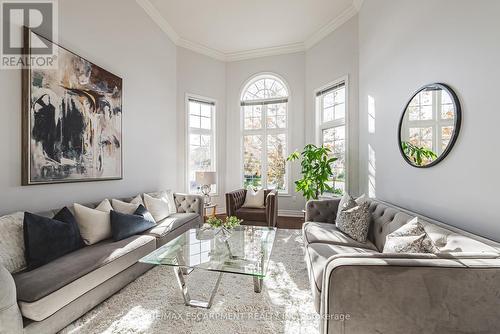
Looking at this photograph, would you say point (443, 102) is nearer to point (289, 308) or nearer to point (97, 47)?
point (289, 308)

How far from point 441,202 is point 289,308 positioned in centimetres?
163

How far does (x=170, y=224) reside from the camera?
10.3 ft

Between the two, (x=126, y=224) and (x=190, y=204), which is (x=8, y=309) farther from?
(x=190, y=204)

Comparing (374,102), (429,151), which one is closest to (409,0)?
(374,102)

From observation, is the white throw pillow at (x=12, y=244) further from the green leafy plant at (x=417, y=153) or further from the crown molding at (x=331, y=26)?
the crown molding at (x=331, y=26)

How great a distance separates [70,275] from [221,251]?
1207 mm

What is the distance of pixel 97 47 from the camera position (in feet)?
9.96

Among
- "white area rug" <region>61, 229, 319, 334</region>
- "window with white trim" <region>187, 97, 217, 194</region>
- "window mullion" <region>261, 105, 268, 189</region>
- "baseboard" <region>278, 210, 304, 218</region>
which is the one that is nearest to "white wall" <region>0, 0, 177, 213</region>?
"window with white trim" <region>187, 97, 217, 194</region>

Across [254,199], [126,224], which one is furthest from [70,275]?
[254,199]

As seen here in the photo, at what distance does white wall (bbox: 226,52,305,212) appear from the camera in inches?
212

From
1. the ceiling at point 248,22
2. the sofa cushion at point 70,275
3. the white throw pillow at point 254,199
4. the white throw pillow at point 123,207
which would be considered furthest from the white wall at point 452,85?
the white throw pillow at point 123,207

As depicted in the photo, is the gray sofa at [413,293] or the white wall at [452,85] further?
the white wall at [452,85]

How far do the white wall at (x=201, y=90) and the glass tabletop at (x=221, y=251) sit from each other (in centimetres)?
274

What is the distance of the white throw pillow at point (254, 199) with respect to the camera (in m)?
4.59
